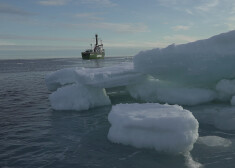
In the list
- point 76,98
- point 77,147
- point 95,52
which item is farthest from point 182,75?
point 95,52

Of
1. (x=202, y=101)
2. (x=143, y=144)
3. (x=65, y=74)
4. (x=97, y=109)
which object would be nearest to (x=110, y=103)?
(x=97, y=109)

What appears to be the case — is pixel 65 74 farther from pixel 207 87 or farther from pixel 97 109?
pixel 207 87

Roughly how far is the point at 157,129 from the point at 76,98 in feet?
21.9

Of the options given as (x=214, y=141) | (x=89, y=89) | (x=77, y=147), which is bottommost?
(x=77, y=147)

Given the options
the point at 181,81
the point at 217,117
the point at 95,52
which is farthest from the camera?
the point at 95,52

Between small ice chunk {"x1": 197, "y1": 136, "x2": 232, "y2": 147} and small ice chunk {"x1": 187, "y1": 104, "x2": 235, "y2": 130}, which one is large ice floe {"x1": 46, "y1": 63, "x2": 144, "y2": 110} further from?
small ice chunk {"x1": 197, "y1": 136, "x2": 232, "y2": 147}

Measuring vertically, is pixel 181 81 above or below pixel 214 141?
above

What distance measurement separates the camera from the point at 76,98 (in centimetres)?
1264

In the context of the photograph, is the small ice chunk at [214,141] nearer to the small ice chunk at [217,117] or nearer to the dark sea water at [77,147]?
the dark sea water at [77,147]

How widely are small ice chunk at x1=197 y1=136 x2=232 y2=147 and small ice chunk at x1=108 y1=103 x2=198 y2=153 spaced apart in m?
1.00

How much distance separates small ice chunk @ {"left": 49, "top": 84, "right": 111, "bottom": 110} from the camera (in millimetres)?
12562

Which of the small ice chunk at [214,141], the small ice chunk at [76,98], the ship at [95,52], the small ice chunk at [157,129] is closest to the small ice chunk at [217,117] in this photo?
the small ice chunk at [214,141]

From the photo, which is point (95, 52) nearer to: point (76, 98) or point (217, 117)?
point (76, 98)

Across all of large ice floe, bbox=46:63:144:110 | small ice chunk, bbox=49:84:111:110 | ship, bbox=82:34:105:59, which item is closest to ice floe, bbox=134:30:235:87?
large ice floe, bbox=46:63:144:110
